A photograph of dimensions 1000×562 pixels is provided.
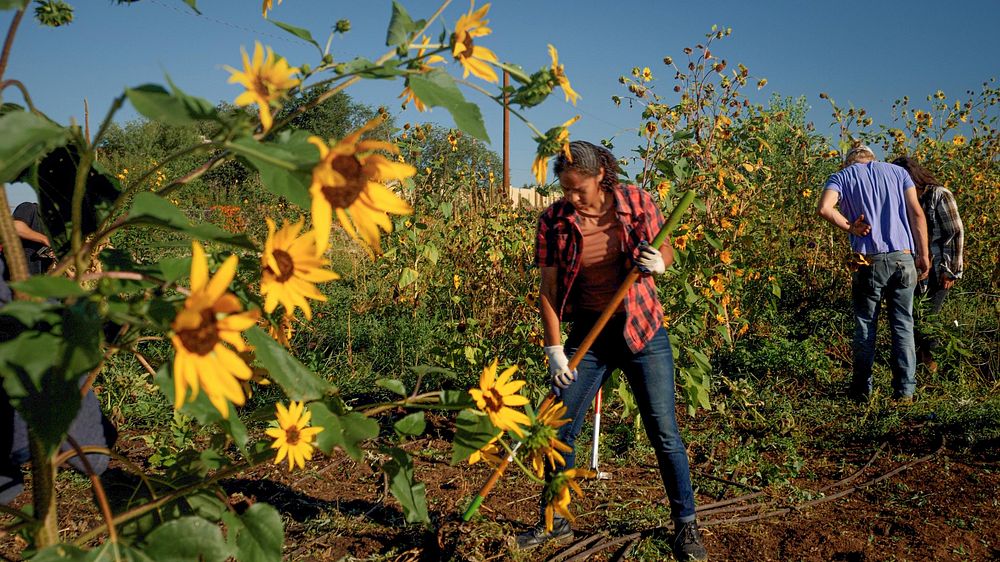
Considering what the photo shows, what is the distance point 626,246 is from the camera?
8.69 ft

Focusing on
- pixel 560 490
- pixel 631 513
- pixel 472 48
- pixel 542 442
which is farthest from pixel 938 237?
pixel 472 48

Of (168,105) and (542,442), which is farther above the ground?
(168,105)

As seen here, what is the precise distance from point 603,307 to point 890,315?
2808 mm

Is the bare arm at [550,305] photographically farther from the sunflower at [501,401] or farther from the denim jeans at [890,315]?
the denim jeans at [890,315]

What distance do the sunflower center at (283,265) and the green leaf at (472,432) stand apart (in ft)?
1.40

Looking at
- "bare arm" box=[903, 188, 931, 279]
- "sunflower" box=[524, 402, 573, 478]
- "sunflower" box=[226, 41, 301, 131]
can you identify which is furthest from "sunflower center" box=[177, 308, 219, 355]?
"bare arm" box=[903, 188, 931, 279]

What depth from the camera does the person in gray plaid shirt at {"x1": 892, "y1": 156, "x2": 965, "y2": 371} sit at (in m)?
4.93

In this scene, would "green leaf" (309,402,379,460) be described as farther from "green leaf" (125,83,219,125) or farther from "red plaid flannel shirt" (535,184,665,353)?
"red plaid flannel shirt" (535,184,665,353)

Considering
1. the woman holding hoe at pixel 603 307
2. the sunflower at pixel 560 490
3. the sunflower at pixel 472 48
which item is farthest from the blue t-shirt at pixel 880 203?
the sunflower at pixel 472 48

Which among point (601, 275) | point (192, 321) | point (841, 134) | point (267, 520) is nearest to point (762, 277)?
point (841, 134)

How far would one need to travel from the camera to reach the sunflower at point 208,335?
668 millimetres

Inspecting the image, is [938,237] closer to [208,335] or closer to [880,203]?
[880,203]

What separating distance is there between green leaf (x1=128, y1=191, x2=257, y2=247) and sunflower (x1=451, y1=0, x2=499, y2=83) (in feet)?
1.11

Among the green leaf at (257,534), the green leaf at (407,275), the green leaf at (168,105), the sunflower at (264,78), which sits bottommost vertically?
Answer: the green leaf at (257,534)
